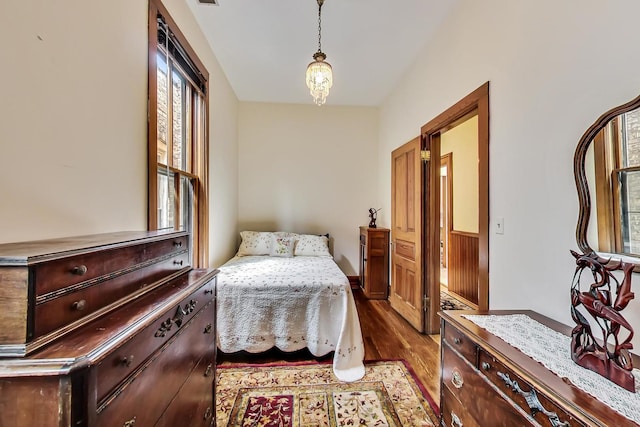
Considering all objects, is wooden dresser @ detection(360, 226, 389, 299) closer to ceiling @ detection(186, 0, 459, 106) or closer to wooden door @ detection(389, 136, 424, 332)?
wooden door @ detection(389, 136, 424, 332)

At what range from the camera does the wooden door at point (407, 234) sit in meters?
2.90

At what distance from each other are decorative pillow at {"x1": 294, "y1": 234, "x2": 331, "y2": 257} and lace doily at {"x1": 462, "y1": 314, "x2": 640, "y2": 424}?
2.62 m

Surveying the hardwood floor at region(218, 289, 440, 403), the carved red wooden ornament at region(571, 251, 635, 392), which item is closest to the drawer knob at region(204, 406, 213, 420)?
the hardwood floor at region(218, 289, 440, 403)

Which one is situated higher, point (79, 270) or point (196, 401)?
point (79, 270)

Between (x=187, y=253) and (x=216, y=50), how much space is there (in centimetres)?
250

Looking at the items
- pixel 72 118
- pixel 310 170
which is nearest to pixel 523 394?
pixel 72 118

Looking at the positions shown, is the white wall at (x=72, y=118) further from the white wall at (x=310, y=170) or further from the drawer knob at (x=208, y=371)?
the white wall at (x=310, y=170)

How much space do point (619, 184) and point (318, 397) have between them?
196 cm

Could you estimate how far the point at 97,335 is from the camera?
659 millimetres

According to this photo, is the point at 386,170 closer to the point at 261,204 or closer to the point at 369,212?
the point at 369,212

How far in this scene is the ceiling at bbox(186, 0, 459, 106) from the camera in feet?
7.52

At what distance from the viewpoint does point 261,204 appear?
4.34 metres

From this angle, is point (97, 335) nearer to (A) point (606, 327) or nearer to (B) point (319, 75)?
(A) point (606, 327)

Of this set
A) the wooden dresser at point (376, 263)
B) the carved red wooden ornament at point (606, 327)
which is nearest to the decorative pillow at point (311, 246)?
the wooden dresser at point (376, 263)
